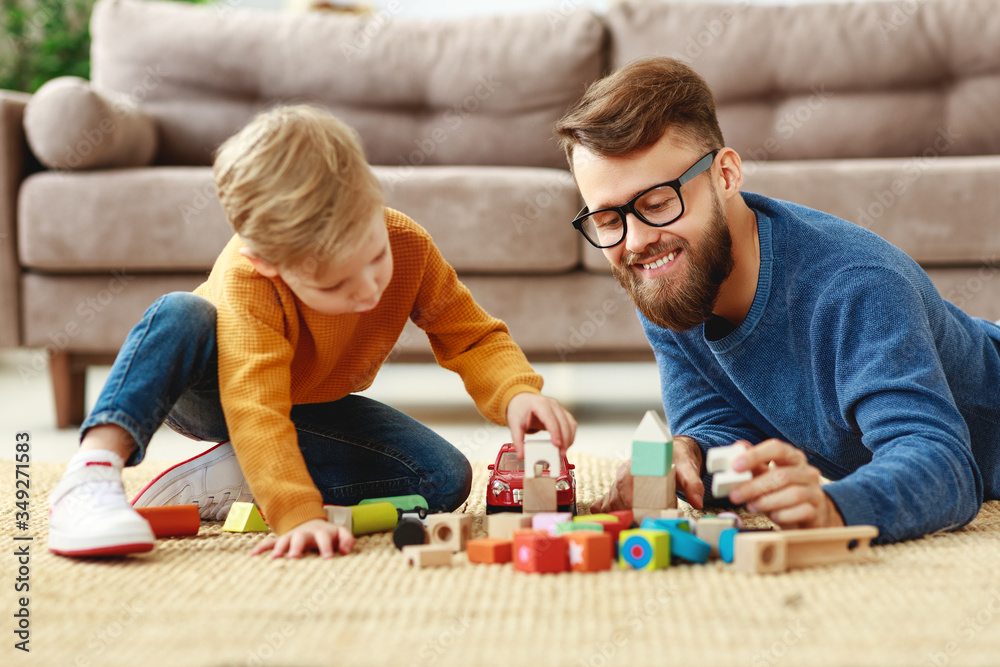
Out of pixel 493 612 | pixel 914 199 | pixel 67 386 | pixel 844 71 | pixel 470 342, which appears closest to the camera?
pixel 493 612

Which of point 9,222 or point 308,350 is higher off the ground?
point 9,222

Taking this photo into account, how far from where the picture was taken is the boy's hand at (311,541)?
0.88 meters

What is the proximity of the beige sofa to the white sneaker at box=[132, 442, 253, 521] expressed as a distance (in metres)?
0.80

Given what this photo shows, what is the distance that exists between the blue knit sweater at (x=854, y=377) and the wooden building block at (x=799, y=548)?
3 centimetres

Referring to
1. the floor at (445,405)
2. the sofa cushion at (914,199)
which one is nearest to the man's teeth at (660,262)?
the floor at (445,405)

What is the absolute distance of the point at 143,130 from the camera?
2.10m

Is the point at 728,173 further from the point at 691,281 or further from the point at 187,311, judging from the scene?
the point at 187,311

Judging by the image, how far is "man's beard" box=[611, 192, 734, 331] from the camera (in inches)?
41.5

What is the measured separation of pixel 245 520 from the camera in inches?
41.4

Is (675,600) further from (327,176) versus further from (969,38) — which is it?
(969,38)

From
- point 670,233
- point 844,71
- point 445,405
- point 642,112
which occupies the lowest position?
point 445,405

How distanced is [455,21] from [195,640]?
6.76 feet

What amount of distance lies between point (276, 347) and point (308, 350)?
3.8 inches

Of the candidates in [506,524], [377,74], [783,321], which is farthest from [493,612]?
[377,74]
